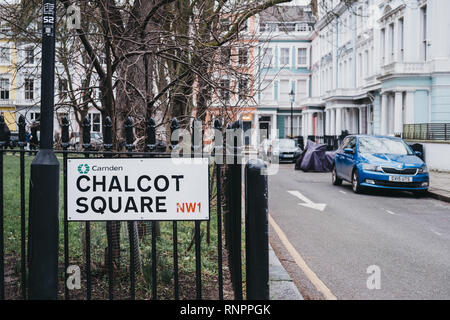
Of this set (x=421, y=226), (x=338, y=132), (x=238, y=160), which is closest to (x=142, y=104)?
(x=238, y=160)

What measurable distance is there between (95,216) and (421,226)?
7.92 meters

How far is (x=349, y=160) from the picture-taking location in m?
16.8

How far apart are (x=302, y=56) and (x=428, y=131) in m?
43.9

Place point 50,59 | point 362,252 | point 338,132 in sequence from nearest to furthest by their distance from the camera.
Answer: point 50,59, point 362,252, point 338,132

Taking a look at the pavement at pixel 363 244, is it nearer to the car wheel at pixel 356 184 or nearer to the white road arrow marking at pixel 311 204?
the white road arrow marking at pixel 311 204

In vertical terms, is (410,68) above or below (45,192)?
above

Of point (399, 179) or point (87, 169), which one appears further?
point (399, 179)

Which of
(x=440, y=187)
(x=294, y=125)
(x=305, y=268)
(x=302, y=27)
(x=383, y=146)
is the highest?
(x=302, y=27)

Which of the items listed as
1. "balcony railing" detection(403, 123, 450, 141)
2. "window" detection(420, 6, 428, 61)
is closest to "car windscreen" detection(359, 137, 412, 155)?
"balcony railing" detection(403, 123, 450, 141)

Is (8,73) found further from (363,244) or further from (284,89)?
(284,89)

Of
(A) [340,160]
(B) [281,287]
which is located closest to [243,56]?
(B) [281,287]
